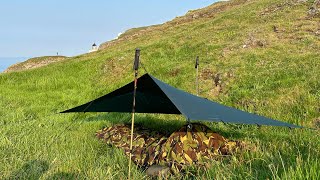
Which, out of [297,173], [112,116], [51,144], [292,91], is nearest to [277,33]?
[292,91]

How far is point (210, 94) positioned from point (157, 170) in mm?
8355

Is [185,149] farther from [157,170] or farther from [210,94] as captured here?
[210,94]

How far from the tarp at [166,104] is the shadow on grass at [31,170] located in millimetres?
2453

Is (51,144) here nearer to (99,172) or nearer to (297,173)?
(99,172)

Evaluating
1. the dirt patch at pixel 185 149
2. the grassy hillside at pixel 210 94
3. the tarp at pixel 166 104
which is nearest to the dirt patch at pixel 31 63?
the grassy hillside at pixel 210 94

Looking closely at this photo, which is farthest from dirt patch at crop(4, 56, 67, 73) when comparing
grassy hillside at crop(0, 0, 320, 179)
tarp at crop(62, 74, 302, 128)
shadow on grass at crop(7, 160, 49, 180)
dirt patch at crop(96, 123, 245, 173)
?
shadow on grass at crop(7, 160, 49, 180)

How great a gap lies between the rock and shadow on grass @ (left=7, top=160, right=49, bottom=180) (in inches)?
78.3

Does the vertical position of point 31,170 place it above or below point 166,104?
below

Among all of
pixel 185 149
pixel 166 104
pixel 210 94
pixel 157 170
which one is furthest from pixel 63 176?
pixel 210 94

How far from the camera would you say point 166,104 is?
9.89 metres

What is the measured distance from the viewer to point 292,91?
38.2 feet

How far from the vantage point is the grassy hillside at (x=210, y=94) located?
21.3 ft

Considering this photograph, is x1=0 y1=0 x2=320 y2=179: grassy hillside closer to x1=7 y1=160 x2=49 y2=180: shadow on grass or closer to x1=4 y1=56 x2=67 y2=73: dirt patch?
x1=7 y1=160 x2=49 y2=180: shadow on grass

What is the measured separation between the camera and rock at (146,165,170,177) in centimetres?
652
